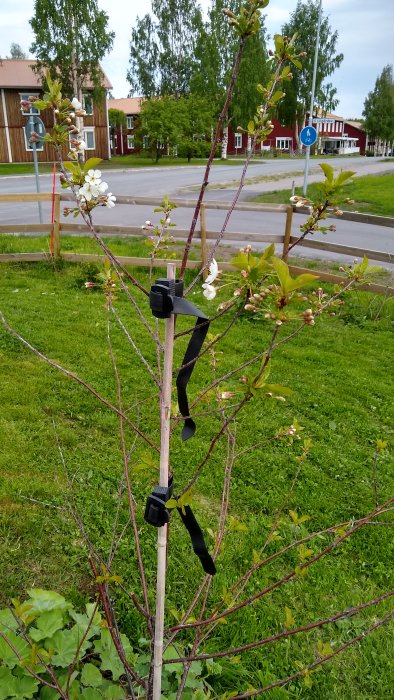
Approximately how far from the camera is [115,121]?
43062 millimetres

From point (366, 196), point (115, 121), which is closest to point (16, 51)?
point (115, 121)

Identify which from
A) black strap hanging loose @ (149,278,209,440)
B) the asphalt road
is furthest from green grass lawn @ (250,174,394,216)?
black strap hanging loose @ (149,278,209,440)

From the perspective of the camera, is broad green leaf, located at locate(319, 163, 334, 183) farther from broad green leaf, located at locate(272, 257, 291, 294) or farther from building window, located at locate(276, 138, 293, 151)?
building window, located at locate(276, 138, 293, 151)

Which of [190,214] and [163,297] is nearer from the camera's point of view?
[163,297]

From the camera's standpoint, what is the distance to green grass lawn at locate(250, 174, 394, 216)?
50.0 feet

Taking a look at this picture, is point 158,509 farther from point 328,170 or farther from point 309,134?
point 309,134

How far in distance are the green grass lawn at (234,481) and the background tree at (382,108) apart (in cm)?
5369

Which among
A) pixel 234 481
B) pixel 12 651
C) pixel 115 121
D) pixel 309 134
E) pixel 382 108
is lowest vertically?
pixel 234 481

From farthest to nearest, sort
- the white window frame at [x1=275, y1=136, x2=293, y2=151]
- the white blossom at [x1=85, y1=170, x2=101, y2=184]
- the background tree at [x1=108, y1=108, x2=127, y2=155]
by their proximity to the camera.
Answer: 1. the white window frame at [x1=275, y1=136, x2=293, y2=151]
2. the background tree at [x1=108, y1=108, x2=127, y2=155]
3. the white blossom at [x1=85, y1=170, x2=101, y2=184]

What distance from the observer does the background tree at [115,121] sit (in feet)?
139

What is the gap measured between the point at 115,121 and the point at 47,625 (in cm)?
4564

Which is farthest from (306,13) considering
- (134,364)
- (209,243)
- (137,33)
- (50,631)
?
(50,631)

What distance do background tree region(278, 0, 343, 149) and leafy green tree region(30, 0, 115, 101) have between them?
14.2m

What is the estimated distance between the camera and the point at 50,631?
196cm
